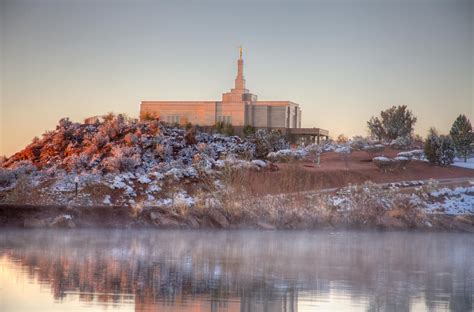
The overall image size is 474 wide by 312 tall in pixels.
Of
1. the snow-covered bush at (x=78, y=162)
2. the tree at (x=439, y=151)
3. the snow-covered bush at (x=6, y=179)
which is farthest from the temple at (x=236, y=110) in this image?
the snow-covered bush at (x=6, y=179)

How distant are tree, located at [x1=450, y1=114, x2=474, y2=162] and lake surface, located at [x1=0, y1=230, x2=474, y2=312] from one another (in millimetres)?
25722

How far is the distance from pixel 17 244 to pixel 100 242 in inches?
78.9

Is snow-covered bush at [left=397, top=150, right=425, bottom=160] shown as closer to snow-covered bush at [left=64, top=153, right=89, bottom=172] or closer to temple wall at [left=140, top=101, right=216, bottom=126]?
snow-covered bush at [left=64, top=153, right=89, bottom=172]

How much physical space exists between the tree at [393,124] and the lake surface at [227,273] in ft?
108

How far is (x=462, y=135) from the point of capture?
46.6 m

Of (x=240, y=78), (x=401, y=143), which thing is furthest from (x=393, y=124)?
(x=240, y=78)

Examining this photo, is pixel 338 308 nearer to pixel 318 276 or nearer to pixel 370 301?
pixel 370 301

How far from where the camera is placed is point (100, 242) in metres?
18.4

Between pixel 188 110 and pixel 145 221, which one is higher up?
pixel 188 110

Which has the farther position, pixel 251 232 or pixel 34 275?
pixel 251 232

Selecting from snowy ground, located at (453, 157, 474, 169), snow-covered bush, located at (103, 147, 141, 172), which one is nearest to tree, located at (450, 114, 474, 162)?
snowy ground, located at (453, 157, 474, 169)

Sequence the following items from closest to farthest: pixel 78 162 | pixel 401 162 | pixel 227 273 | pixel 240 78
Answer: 1. pixel 227 273
2. pixel 78 162
3. pixel 401 162
4. pixel 240 78

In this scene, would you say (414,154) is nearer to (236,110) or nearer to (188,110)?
(236,110)

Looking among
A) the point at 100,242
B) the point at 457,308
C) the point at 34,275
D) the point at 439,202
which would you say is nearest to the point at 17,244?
the point at 100,242
